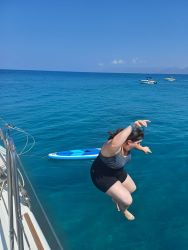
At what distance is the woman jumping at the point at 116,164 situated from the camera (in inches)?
224

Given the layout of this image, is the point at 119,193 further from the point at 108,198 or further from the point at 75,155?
the point at 75,155

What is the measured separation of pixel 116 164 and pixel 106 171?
351 mm

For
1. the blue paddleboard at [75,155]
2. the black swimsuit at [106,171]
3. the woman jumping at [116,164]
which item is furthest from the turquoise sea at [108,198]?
the black swimsuit at [106,171]

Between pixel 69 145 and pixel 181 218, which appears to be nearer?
pixel 181 218

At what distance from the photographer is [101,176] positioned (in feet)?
20.8

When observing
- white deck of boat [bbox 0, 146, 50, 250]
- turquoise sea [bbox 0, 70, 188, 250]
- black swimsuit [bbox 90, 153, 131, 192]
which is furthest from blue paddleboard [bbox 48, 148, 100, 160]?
black swimsuit [bbox 90, 153, 131, 192]

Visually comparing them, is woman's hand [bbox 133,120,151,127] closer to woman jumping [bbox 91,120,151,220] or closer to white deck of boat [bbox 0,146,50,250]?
woman jumping [bbox 91,120,151,220]

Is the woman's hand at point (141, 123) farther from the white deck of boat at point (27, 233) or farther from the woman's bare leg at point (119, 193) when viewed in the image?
the white deck of boat at point (27, 233)

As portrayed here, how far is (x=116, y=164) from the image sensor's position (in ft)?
19.9

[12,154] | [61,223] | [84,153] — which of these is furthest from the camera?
[84,153]

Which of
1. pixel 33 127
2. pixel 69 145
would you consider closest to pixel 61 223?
pixel 69 145

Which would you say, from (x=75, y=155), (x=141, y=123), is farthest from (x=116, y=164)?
(x=75, y=155)

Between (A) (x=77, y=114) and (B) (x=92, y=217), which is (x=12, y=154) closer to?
(B) (x=92, y=217)

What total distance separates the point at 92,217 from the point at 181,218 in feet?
11.0
